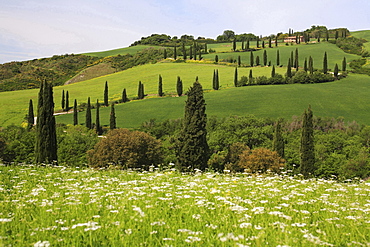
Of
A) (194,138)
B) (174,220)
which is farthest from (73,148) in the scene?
(174,220)

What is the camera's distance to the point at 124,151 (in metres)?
45.2

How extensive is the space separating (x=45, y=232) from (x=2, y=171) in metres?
7.72

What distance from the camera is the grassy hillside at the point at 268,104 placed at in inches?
2955

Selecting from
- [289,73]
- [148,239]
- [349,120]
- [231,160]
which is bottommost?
[231,160]

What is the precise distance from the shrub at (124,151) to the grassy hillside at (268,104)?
25.8m

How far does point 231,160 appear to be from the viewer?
5744 centimetres

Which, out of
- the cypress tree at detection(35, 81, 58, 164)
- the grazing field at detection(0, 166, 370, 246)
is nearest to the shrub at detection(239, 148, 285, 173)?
the cypress tree at detection(35, 81, 58, 164)

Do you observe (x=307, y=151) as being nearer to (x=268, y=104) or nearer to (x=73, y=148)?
(x=73, y=148)

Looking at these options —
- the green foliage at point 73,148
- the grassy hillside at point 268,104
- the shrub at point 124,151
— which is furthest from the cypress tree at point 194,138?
the grassy hillside at point 268,104

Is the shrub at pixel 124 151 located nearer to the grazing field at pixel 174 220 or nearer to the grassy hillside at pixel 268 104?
the grassy hillside at pixel 268 104

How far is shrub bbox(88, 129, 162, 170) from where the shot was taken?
Result: 45.1 m

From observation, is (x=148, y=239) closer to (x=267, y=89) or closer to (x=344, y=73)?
(x=267, y=89)

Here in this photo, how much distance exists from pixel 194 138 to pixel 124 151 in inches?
533

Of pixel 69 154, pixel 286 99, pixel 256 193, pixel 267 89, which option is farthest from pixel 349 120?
pixel 256 193
